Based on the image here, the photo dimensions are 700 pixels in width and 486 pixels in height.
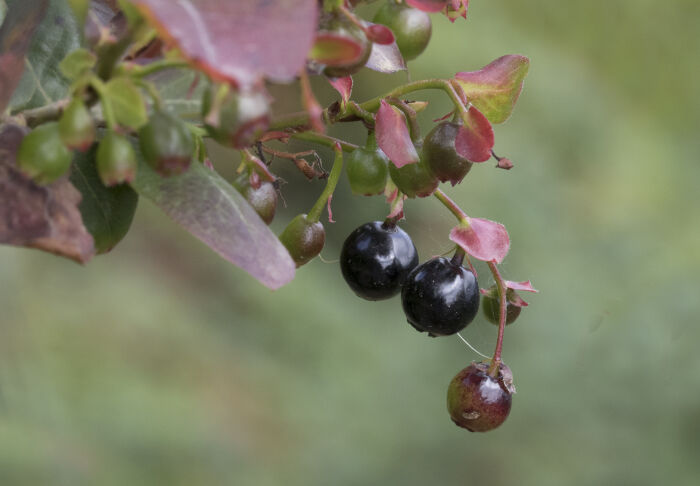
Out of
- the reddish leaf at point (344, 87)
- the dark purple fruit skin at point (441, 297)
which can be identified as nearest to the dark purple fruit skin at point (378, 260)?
the dark purple fruit skin at point (441, 297)

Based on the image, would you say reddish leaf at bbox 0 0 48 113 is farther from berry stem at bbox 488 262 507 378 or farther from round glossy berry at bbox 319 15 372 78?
berry stem at bbox 488 262 507 378

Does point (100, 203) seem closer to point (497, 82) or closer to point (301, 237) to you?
point (301, 237)

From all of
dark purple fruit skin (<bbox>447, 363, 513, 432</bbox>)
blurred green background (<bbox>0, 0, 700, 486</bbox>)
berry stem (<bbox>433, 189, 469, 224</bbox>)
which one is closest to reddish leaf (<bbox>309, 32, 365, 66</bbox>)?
berry stem (<bbox>433, 189, 469, 224</bbox>)

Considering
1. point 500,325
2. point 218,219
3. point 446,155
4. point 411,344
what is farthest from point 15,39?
point 411,344

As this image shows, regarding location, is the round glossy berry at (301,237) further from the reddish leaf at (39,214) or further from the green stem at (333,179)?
the reddish leaf at (39,214)

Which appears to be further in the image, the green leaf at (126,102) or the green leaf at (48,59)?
the green leaf at (48,59)
